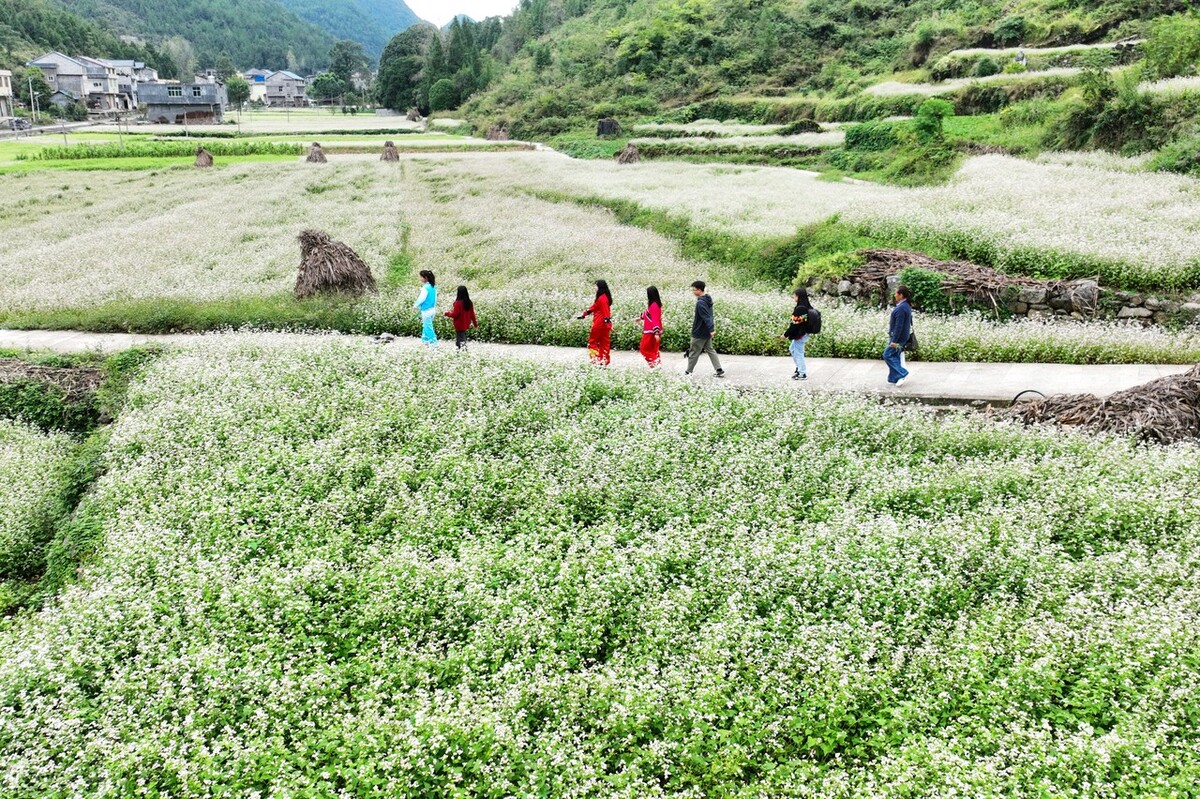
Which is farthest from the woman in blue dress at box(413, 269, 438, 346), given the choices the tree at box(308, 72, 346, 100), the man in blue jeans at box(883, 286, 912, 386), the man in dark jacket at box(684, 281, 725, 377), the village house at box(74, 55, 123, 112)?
the tree at box(308, 72, 346, 100)

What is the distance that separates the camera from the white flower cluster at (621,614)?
663cm

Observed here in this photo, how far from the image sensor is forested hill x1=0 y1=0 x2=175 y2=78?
5384 inches

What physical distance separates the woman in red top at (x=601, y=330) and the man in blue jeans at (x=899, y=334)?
5178 mm

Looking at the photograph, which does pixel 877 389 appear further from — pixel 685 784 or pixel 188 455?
pixel 188 455

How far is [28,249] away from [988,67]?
52.7 m

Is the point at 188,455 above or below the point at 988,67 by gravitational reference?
below

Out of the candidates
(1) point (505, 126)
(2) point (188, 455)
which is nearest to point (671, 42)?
(1) point (505, 126)

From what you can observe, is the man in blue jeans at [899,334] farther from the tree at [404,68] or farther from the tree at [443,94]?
the tree at [404,68]

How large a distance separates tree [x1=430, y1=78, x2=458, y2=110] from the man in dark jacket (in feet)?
362

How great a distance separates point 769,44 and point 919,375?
77360 millimetres

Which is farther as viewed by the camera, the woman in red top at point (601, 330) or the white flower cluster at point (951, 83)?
the white flower cluster at point (951, 83)

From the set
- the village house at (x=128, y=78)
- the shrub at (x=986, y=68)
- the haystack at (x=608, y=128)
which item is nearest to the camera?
the shrub at (x=986, y=68)

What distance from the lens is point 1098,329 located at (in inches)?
647

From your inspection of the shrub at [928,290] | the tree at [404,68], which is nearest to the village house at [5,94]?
the tree at [404,68]
